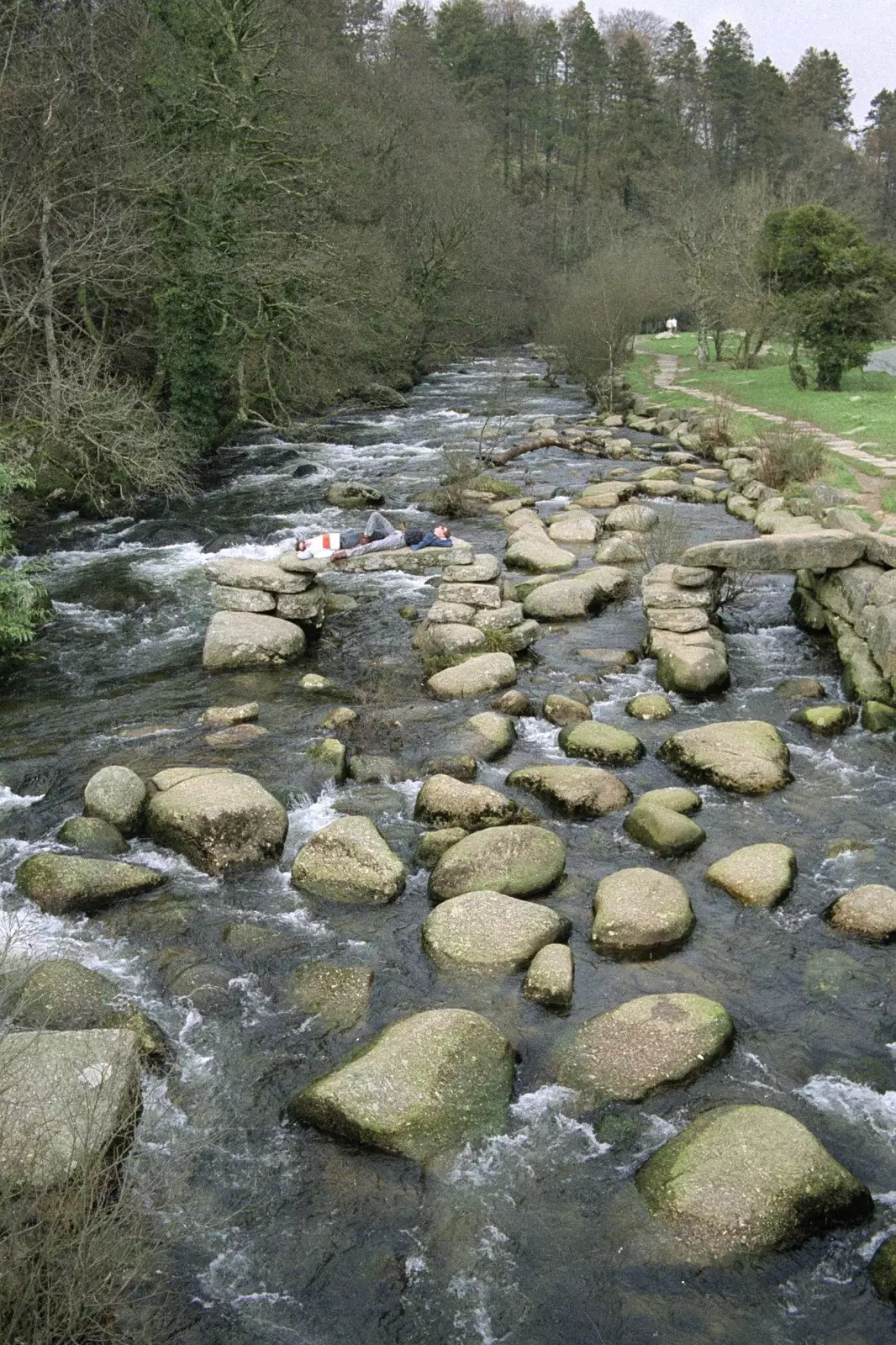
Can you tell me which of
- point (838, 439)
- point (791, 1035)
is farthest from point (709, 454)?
point (791, 1035)

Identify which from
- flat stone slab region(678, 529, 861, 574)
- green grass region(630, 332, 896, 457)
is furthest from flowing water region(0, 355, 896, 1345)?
green grass region(630, 332, 896, 457)

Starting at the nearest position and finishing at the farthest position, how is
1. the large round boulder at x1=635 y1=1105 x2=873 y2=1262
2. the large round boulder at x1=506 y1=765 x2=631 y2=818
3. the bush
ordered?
the large round boulder at x1=635 y1=1105 x2=873 y2=1262
the large round boulder at x1=506 y1=765 x2=631 y2=818
the bush

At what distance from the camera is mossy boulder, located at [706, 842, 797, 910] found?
741cm

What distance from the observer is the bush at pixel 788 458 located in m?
17.4

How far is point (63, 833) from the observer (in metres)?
8.30

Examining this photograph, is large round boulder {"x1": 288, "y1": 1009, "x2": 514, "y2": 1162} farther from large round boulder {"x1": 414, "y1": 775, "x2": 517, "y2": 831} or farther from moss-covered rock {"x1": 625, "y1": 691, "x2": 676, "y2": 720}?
moss-covered rock {"x1": 625, "y1": 691, "x2": 676, "y2": 720}

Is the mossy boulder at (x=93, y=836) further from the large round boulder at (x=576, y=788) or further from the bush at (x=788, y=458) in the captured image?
the bush at (x=788, y=458)

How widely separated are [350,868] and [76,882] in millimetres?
1903

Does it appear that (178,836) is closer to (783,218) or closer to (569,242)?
(783,218)

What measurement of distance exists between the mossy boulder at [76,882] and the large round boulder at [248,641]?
4.67 metres

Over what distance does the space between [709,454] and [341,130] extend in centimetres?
1387

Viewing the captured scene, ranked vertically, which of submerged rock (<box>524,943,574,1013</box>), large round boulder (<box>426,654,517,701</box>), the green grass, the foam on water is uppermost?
the green grass

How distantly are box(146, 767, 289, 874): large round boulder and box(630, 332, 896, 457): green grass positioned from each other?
44.4ft

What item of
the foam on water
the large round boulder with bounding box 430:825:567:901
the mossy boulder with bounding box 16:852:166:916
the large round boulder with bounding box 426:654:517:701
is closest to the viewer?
the foam on water
